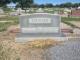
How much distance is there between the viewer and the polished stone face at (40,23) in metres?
16.4

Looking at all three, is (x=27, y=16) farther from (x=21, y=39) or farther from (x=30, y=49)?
(x=30, y=49)

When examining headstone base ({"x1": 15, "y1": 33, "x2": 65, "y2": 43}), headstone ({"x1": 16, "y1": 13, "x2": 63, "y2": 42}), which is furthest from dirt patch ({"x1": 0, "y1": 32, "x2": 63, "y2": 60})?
headstone ({"x1": 16, "y1": 13, "x2": 63, "y2": 42})

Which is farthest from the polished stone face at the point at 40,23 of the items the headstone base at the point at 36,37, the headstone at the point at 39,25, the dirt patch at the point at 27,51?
the dirt patch at the point at 27,51

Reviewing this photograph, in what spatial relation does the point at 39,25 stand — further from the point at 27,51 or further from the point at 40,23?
the point at 27,51

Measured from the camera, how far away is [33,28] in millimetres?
16625

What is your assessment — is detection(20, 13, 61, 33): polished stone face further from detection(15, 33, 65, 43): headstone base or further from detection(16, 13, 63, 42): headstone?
detection(15, 33, 65, 43): headstone base

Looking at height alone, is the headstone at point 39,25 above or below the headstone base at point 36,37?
above

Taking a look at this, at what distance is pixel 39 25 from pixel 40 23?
0.11 meters

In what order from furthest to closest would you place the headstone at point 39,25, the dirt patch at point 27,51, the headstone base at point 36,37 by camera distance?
the headstone at point 39,25
the headstone base at point 36,37
the dirt patch at point 27,51

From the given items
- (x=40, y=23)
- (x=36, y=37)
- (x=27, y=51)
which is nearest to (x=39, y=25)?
(x=40, y=23)

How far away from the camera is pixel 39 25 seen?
54.2 ft

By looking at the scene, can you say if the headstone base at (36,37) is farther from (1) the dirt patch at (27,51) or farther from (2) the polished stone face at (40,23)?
(1) the dirt patch at (27,51)

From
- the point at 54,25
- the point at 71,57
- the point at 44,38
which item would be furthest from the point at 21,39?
the point at 71,57

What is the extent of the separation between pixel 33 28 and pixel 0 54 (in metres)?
8.17
